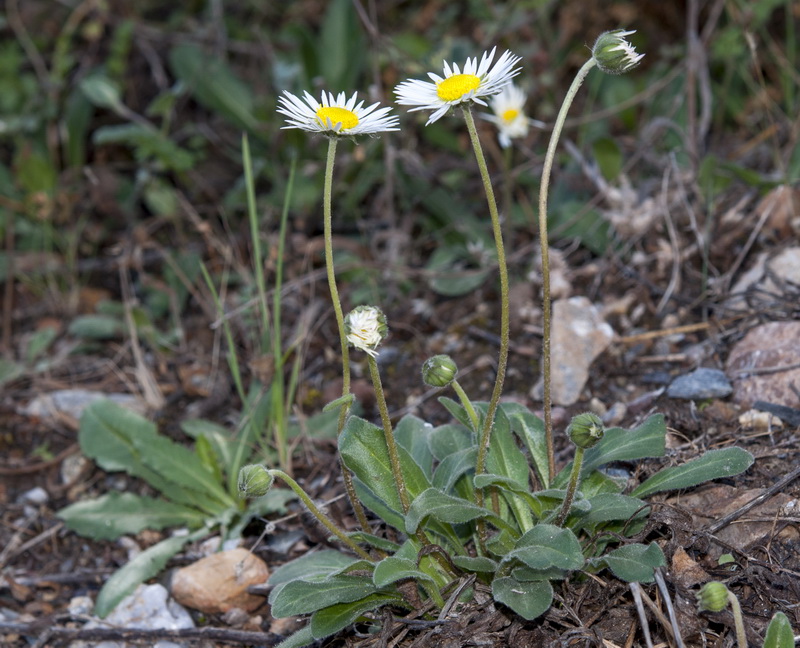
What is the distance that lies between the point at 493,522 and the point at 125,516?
1345 millimetres

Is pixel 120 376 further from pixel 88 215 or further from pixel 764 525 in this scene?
pixel 764 525

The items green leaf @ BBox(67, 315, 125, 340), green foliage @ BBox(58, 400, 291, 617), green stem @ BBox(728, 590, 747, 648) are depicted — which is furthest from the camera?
green leaf @ BBox(67, 315, 125, 340)

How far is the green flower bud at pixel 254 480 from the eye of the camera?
171 cm

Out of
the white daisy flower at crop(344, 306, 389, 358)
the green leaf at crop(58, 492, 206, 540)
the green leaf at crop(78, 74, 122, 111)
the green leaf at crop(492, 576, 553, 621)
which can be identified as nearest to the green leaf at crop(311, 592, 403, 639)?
the green leaf at crop(492, 576, 553, 621)

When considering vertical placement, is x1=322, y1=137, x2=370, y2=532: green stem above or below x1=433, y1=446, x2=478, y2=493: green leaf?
above

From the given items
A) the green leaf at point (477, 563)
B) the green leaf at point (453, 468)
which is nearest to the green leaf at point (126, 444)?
the green leaf at point (453, 468)

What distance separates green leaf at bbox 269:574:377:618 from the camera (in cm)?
181

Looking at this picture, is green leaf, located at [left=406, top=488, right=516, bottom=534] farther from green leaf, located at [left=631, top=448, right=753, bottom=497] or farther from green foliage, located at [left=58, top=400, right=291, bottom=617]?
green foliage, located at [left=58, top=400, right=291, bottom=617]

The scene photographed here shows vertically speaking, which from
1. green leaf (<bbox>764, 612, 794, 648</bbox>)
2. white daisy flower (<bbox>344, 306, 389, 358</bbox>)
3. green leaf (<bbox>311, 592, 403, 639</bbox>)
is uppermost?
white daisy flower (<bbox>344, 306, 389, 358</bbox>)

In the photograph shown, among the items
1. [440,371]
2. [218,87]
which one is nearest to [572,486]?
[440,371]

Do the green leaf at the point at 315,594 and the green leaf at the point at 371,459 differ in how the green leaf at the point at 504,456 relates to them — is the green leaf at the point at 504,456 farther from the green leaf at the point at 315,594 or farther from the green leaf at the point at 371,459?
the green leaf at the point at 315,594

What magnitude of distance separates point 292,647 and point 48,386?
210cm

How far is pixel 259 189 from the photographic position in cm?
426

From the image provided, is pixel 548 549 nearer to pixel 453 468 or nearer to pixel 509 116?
pixel 453 468
